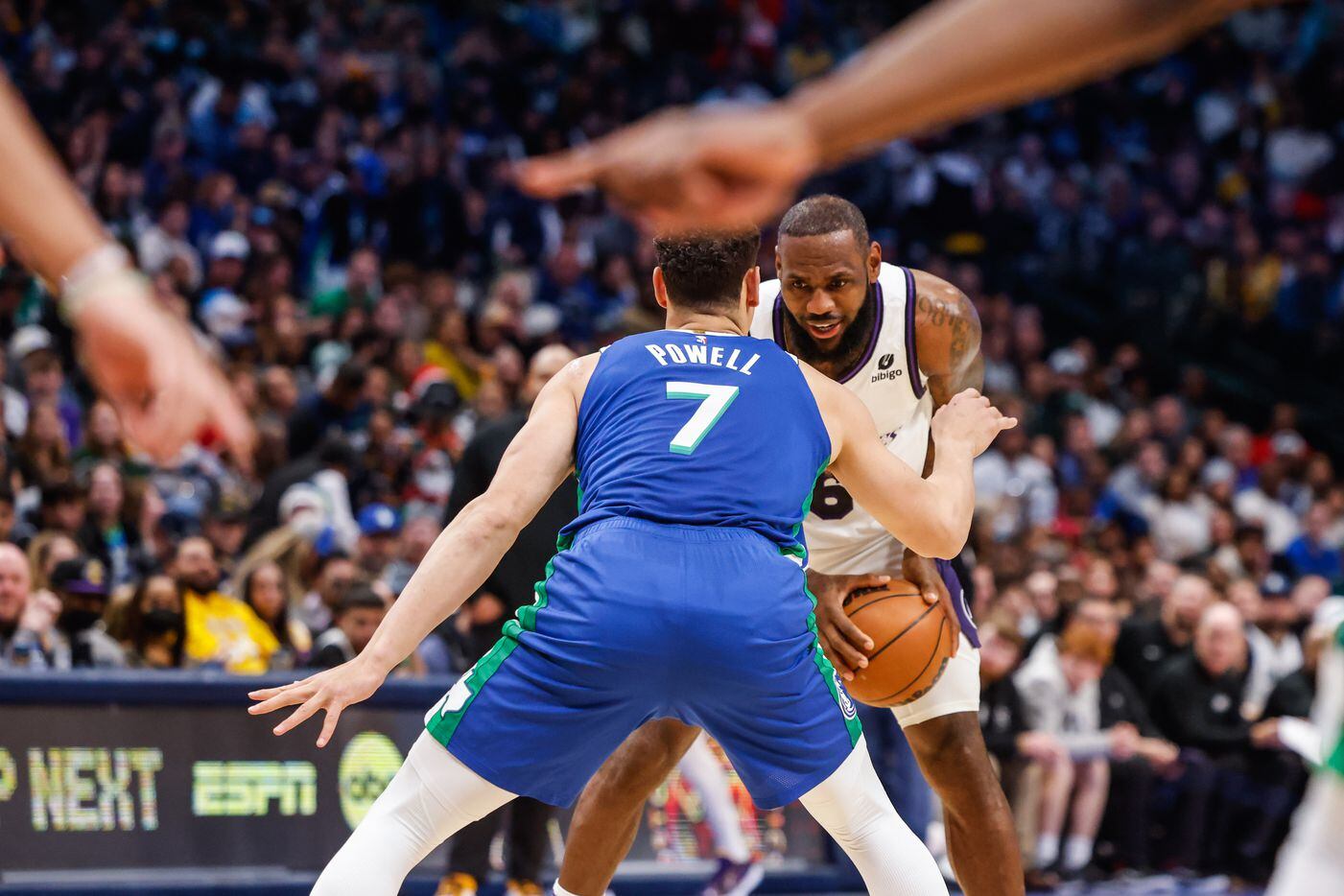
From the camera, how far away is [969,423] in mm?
4266

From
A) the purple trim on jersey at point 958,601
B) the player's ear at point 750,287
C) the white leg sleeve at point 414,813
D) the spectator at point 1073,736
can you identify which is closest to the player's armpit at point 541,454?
the player's ear at point 750,287

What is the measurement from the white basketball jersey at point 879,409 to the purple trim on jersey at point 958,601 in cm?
16

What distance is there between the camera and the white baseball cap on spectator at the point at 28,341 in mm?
9797

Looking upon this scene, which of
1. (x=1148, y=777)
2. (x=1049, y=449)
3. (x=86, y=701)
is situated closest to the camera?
→ (x=86, y=701)

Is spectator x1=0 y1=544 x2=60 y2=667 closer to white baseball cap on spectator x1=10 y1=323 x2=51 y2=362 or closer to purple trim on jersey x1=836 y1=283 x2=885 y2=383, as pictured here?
white baseball cap on spectator x1=10 y1=323 x2=51 y2=362

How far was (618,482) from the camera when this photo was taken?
3.96 meters

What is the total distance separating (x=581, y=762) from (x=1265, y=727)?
707 cm

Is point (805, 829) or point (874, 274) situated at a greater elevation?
point (874, 274)

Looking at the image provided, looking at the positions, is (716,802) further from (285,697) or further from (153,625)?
(285,697)

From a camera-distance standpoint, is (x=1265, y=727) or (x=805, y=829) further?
(x=1265, y=727)

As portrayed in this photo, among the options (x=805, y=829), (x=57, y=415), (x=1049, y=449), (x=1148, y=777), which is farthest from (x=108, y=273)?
(x=1049, y=449)

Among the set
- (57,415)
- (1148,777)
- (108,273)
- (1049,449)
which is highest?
(108,273)

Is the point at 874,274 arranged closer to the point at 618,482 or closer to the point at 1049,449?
the point at 618,482

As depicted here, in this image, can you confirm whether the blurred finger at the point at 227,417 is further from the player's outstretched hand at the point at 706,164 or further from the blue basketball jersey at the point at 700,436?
the blue basketball jersey at the point at 700,436
